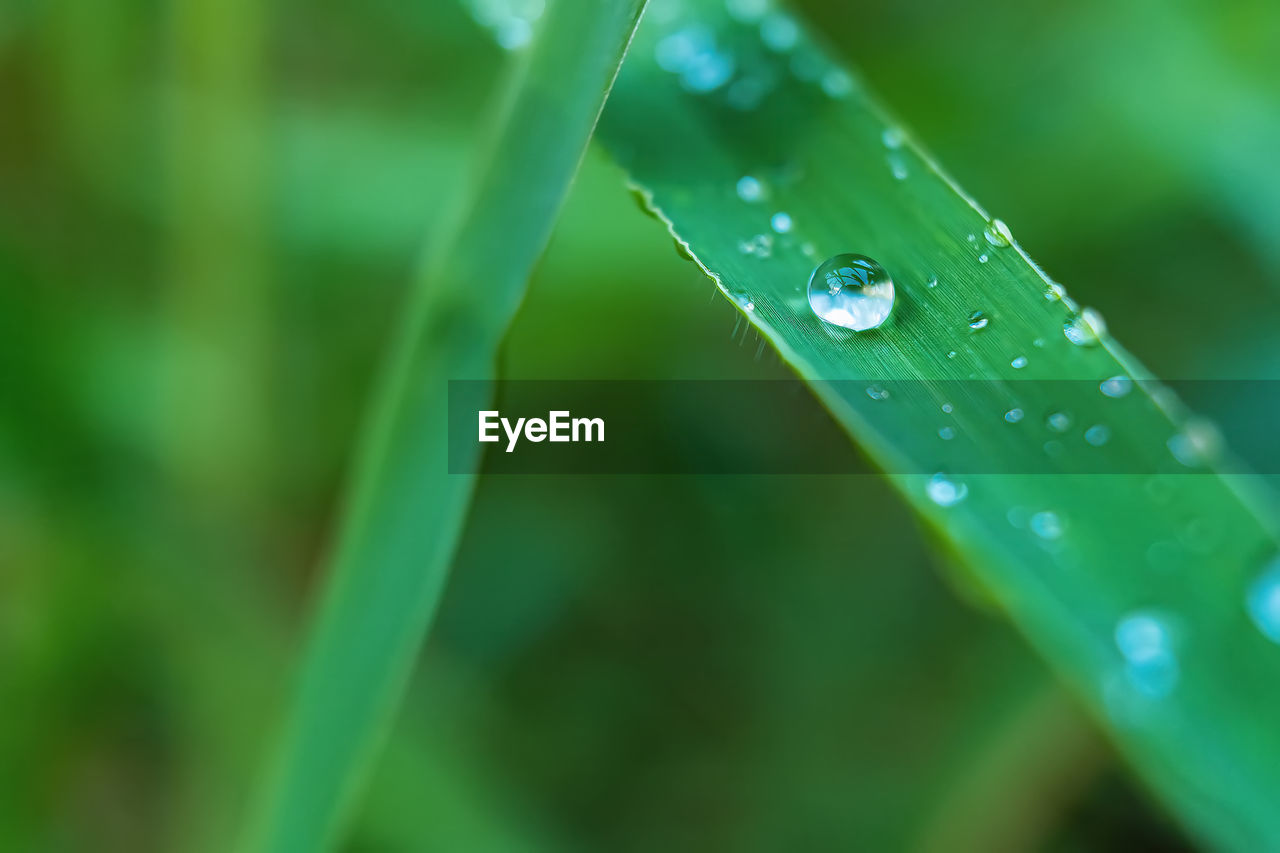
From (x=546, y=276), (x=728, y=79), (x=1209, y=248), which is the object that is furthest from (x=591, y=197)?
(x=1209, y=248)

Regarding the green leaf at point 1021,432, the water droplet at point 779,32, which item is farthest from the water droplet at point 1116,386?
the water droplet at point 779,32

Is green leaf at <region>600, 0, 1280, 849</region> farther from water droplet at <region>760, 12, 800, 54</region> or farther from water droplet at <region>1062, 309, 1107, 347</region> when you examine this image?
water droplet at <region>760, 12, 800, 54</region>

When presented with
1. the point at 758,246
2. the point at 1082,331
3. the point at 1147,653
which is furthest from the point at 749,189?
the point at 1147,653

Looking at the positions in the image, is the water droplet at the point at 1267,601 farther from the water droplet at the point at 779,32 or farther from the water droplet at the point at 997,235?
the water droplet at the point at 779,32

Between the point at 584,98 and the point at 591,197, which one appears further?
the point at 591,197

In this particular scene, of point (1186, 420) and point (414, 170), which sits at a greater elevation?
point (414, 170)

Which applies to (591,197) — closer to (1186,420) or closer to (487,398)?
(487,398)
